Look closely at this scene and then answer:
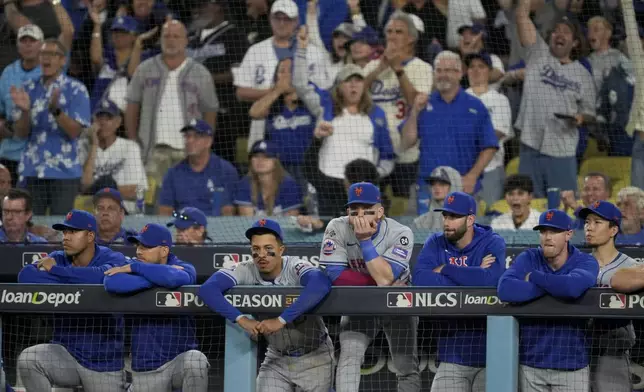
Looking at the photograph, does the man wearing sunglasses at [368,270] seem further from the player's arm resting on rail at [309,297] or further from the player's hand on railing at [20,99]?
the player's hand on railing at [20,99]

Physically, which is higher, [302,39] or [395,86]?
[302,39]

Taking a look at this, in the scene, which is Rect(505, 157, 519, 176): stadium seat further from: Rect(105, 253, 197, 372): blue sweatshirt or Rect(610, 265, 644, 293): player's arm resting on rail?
Rect(610, 265, 644, 293): player's arm resting on rail

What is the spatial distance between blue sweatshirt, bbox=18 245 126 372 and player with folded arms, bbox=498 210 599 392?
90.2 inches

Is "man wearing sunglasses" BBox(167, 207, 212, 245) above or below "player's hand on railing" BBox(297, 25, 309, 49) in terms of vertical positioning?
below

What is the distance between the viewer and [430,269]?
7191mm

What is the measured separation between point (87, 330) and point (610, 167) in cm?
527

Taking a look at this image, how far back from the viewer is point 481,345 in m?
7.00

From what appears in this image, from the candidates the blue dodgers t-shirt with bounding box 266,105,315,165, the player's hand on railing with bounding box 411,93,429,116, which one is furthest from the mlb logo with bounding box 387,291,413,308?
the player's hand on railing with bounding box 411,93,429,116

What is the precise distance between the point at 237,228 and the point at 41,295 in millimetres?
3406

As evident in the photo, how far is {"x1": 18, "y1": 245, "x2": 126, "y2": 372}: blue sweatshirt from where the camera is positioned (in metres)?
7.36

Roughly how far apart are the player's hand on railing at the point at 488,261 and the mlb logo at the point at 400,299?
560 mm

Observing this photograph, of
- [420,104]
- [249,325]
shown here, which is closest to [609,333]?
[249,325]

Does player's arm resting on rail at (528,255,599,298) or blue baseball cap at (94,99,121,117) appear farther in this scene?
blue baseball cap at (94,99,121,117)

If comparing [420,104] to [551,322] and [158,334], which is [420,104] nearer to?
[158,334]
